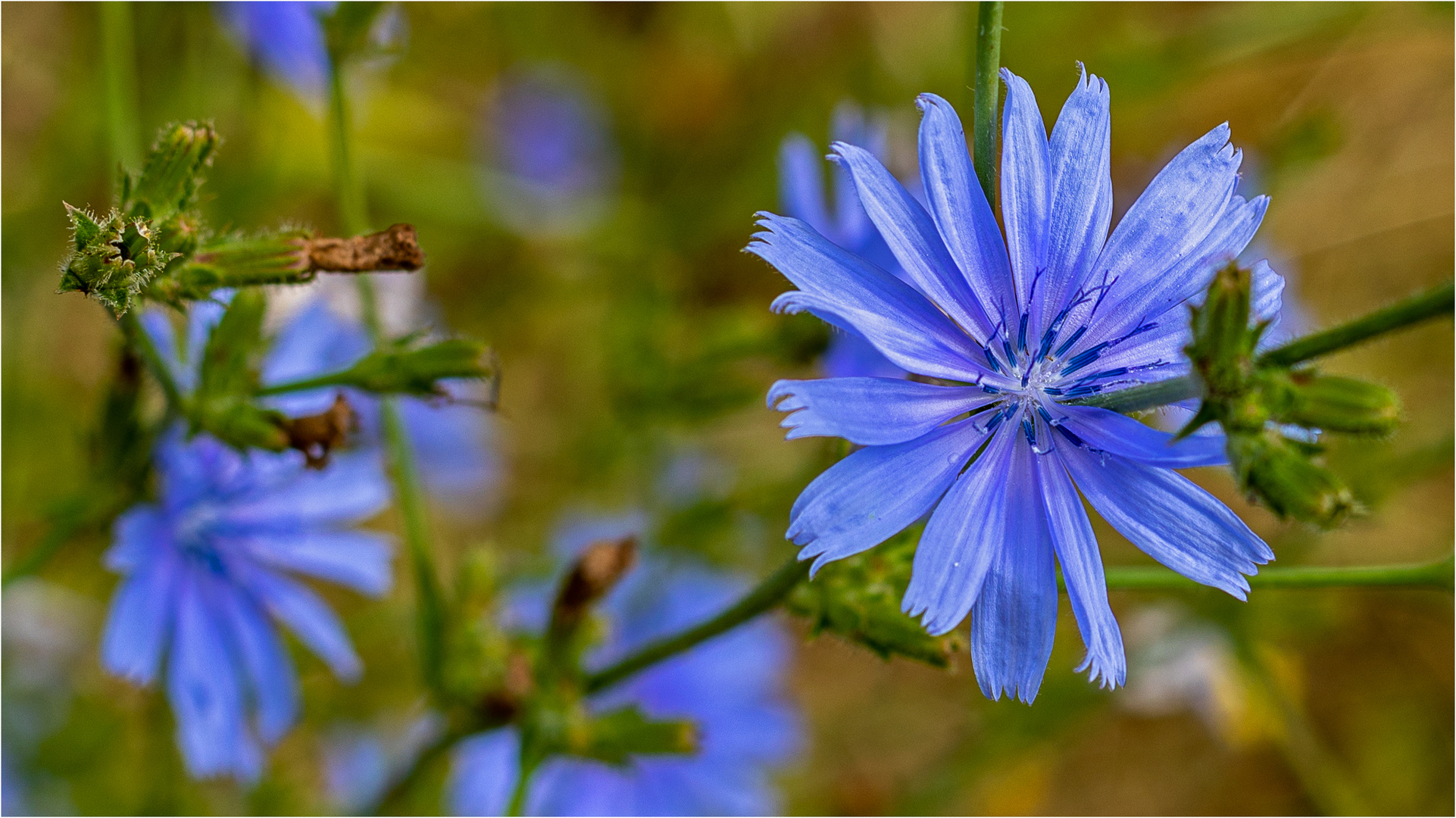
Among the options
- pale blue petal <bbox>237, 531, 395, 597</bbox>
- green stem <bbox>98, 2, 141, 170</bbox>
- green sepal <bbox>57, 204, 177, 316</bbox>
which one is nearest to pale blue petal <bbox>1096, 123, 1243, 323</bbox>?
green sepal <bbox>57, 204, 177, 316</bbox>

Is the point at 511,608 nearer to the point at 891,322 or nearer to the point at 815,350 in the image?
the point at 815,350

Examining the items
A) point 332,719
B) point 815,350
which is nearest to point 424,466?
point 332,719

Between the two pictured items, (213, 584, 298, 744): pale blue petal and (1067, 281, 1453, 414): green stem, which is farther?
(213, 584, 298, 744): pale blue petal

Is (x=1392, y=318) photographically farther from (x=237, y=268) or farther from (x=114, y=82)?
(x=114, y=82)

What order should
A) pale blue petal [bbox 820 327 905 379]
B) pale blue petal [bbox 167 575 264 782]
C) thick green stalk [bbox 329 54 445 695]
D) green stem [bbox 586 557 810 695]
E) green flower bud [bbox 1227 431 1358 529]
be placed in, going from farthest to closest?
pale blue petal [bbox 167 575 264 782]
thick green stalk [bbox 329 54 445 695]
pale blue petal [bbox 820 327 905 379]
green stem [bbox 586 557 810 695]
green flower bud [bbox 1227 431 1358 529]

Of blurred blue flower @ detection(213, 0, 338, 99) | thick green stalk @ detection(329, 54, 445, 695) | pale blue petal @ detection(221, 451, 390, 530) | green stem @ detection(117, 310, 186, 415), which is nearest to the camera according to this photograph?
Answer: green stem @ detection(117, 310, 186, 415)

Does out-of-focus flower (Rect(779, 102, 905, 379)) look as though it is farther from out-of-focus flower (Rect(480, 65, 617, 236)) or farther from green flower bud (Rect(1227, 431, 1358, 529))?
out-of-focus flower (Rect(480, 65, 617, 236))

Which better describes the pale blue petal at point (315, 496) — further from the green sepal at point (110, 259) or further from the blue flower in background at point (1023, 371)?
the blue flower in background at point (1023, 371)
